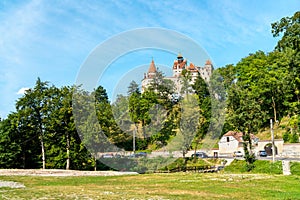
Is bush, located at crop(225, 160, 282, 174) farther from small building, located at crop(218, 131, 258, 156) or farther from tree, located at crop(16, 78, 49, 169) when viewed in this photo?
tree, located at crop(16, 78, 49, 169)

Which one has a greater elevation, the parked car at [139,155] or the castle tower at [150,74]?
the castle tower at [150,74]

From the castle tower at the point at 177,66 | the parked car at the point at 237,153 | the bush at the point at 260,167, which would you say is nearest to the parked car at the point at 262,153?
the parked car at the point at 237,153

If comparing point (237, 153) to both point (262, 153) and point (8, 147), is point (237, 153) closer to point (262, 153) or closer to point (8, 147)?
point (262, 153)

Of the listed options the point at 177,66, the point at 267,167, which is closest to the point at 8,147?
the point at 177,66

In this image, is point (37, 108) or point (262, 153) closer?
point (37, 108)

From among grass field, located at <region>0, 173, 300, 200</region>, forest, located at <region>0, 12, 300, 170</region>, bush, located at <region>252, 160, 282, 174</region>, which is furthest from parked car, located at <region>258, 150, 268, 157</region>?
grass field, located at <region>0, 173, 300, 200</region>

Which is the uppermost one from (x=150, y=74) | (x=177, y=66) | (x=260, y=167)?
(x=177, y=66)

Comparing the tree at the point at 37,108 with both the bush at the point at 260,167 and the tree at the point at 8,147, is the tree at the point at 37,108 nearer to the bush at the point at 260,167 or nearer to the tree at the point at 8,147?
the tree at the point at 8,147

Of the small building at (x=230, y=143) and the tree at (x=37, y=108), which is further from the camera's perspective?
the small building at (x=230, y=143)

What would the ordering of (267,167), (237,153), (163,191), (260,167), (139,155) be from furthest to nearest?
(237,153)
(139,155)
(260,167)
(267,167)
(163,191)

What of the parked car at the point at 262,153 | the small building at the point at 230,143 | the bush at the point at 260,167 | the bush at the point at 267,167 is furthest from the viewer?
the small building at the point at 230,143

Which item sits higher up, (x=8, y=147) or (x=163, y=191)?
(x=8, y=147)

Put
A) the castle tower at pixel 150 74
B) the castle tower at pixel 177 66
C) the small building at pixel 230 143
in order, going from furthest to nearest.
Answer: the small building at pixel 230 143
the castle tower at pixel 177 66
the castle tower at pixel 150 74

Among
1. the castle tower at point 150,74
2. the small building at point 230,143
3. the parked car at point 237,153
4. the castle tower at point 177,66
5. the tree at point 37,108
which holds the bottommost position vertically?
the parked car at point 237,153
